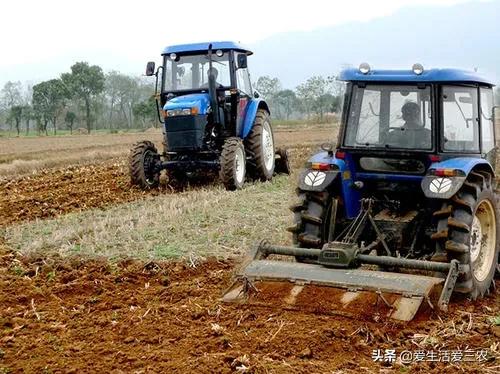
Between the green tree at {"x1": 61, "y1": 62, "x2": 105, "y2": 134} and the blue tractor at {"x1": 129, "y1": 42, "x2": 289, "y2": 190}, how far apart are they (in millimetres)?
46047

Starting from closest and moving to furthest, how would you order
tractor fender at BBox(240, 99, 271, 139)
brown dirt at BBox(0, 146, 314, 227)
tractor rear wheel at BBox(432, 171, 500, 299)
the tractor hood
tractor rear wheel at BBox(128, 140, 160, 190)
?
tractor rear wheel at BBox(432, 171, 500, 299) < brown dirt at BBox(0, 146, 314, 227) < the tractor hood < tractor rear wheel at BBox(128, 140, 160, 190) < tractor fender at BBox(240, 99, 271, 139)

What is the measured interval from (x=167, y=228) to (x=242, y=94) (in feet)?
15.9

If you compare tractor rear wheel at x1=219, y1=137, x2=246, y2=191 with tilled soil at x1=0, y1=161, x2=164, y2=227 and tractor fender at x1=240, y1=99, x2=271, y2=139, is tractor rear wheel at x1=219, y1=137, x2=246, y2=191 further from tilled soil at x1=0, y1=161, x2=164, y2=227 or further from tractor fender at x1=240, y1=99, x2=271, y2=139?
tilled soil at x1=0, y1=161, x2=164, y2=227

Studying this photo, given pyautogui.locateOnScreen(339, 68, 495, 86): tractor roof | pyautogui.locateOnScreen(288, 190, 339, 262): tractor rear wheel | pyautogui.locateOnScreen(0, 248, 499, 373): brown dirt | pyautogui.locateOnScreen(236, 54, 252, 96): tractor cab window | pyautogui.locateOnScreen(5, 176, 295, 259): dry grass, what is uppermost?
pyautogui.locateOnScreen(236, 54, 252, 96): tractor cab window

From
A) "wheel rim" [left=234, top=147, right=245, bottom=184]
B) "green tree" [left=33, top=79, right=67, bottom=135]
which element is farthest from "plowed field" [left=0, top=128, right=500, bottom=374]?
"green tree" [left=33, top=79, right=67, bottom=135]

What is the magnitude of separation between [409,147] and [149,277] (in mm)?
2668

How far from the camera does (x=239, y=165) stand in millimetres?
12000

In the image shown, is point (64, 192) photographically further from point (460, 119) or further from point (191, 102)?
point (460, 119)

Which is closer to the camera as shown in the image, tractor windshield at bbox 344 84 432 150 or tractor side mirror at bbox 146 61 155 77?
tractor windshield at bbox 344 84 432 150

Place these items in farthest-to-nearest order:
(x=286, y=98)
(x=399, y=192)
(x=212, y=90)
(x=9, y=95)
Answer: (x=9, y=95) < (x=286, y=98) < (x=212, y=90) < (x=399, y=192)


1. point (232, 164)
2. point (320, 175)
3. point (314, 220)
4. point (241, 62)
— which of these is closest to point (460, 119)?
point (320, 175)

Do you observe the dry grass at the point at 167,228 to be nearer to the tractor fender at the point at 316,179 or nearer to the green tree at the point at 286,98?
the tractor fender at the point at 316,179

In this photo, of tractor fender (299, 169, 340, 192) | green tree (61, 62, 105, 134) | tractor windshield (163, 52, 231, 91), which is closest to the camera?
tractor fender (299, 169, 340, 192)

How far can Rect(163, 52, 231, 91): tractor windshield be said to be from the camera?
40.7 feet
